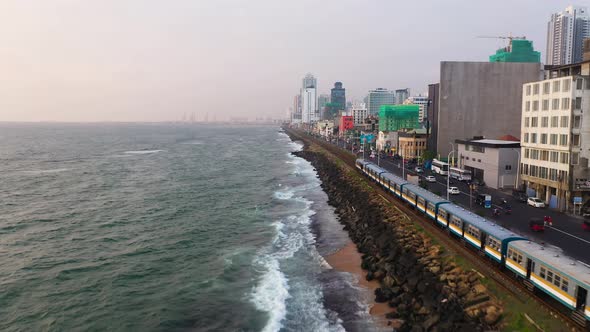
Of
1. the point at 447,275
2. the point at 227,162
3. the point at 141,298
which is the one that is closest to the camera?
the point at 447,275

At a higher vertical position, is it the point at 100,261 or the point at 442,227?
the point at 442,227

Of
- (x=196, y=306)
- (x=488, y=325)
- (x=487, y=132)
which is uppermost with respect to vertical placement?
(x=487, y=132)

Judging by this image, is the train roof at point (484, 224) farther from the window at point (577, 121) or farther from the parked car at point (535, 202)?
the window at point (577, 121)

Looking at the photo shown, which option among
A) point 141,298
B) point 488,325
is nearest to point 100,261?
point 141,298

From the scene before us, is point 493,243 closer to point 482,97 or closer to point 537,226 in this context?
point 537,226

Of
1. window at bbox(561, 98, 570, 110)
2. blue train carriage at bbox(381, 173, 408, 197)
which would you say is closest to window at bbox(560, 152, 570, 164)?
window at bbox(561, 98, 570, 110)

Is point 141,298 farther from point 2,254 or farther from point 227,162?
point 227,162

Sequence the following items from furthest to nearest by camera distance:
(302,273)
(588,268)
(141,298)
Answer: (302,273)
(141,298)
(588,268)
